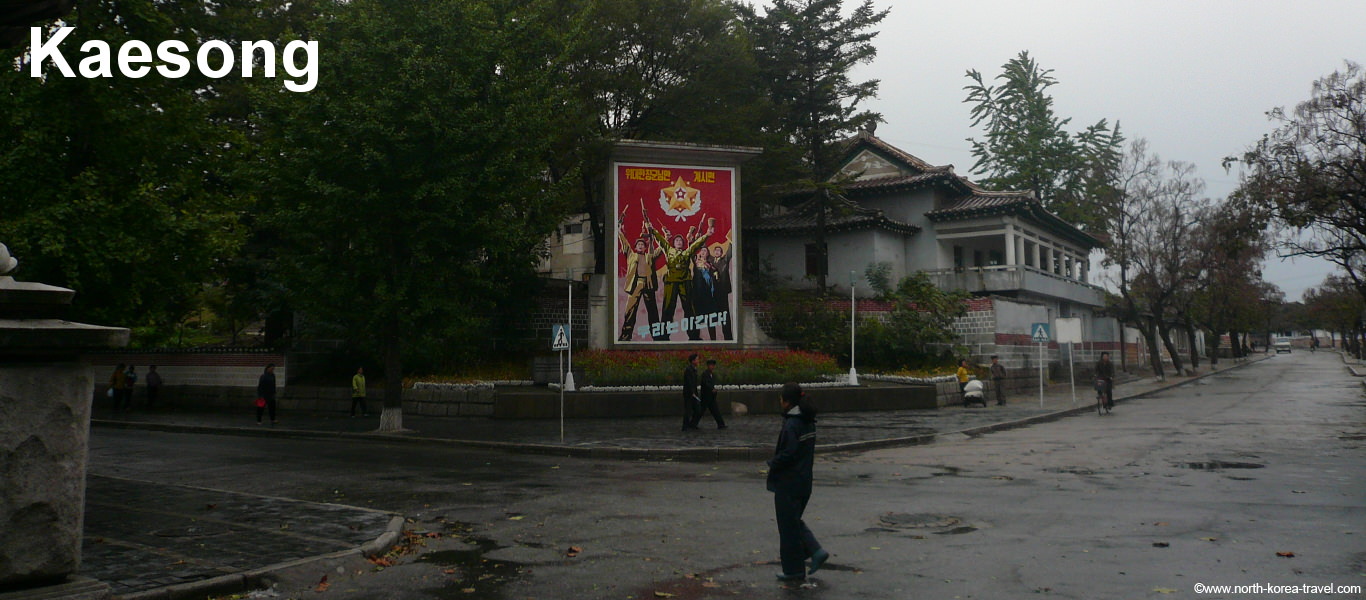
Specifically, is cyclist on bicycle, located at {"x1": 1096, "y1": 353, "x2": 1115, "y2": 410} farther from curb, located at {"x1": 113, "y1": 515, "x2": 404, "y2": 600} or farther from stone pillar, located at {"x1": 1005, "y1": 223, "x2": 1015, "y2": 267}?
curb, located at {"x1": 113, "y1": 515, "x2": 404, "y2": 600}

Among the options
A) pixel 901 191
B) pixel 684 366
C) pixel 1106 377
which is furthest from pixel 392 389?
pixel 901 191

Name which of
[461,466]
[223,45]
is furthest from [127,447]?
[223,45]

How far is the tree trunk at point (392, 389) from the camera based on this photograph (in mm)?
19859

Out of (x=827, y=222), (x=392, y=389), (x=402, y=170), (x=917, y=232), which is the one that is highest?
(x=827, y=222)

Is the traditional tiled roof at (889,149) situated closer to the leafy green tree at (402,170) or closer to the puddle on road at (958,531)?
the leafy green tree at (402,170)

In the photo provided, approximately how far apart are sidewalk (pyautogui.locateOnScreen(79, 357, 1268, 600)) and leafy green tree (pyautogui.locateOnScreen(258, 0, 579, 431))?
9.46ft

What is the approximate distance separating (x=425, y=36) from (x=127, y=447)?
10.1m

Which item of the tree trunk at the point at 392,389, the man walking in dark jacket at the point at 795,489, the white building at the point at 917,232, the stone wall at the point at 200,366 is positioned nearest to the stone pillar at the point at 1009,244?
the white building at the point at 917,232

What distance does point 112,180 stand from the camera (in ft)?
63.4

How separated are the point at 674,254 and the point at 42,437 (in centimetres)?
2189

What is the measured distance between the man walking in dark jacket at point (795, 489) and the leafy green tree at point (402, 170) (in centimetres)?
1332

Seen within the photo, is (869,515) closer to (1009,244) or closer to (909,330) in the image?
(909,330)

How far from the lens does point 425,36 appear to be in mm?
19328

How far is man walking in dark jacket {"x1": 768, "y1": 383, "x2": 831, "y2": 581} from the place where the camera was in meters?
6.68
